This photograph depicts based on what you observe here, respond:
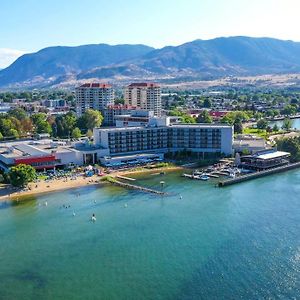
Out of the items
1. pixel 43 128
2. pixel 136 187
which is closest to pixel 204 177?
pixel 136 187

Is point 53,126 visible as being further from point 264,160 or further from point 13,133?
point 264,160

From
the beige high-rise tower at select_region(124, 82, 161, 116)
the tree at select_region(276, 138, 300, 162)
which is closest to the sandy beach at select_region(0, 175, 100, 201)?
the tree at select_region(276, 138, 300, 162)

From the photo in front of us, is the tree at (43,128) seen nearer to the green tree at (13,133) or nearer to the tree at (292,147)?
the green tree at (13,133)

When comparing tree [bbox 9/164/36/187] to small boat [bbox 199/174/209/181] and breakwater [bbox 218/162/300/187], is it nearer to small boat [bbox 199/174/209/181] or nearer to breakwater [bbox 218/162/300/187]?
small boat [bbox 199/174/209/181]

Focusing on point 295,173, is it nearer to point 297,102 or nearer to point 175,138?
point 175,138

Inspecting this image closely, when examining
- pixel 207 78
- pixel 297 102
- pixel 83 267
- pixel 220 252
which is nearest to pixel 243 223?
pixel 220 252
